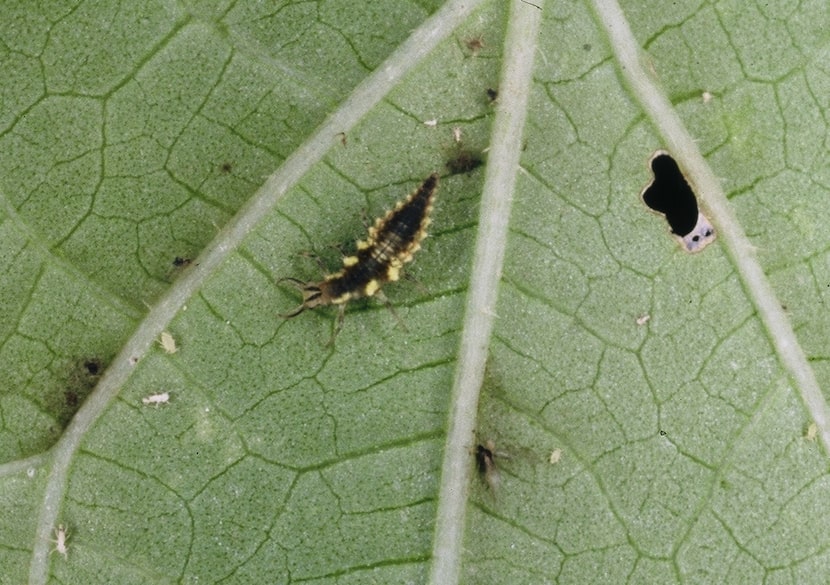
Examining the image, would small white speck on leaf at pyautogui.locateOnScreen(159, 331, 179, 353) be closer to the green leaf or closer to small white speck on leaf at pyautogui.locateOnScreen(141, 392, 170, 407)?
the green leaf

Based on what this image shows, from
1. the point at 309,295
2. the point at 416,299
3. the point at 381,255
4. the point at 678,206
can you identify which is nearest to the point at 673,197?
the point at 678,206

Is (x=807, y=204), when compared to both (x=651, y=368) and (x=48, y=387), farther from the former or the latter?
(x=48, y=387)

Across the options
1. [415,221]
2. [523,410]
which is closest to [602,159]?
[415,221]

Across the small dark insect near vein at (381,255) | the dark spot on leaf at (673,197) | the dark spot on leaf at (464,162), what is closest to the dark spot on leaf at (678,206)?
the dark spot on leaf at (673,197)

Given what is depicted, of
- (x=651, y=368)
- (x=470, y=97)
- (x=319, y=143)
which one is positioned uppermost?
(x=470, y=97)

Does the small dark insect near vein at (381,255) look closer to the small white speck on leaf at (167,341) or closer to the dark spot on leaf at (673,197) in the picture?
the small white speck on leaf at (167,341)

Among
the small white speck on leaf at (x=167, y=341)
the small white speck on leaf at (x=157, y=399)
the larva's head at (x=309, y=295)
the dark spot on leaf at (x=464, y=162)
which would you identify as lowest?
the small white speck on leaf at (x=157, y=399)
